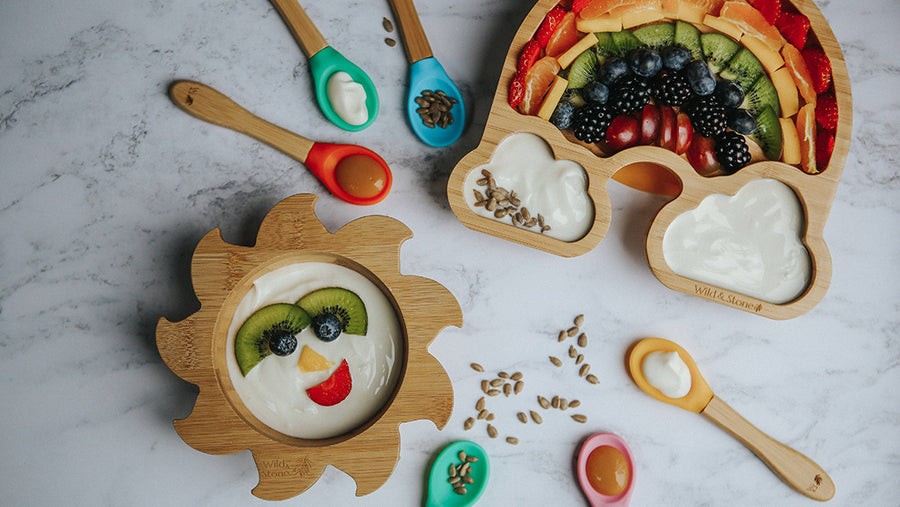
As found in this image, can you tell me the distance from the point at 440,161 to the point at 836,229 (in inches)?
62.8

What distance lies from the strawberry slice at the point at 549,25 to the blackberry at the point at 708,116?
21.5 inches

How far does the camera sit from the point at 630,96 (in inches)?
71.1

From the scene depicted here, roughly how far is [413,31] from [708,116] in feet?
3.62

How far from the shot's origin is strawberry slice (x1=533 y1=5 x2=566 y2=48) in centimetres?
185

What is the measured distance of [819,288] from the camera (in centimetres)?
186

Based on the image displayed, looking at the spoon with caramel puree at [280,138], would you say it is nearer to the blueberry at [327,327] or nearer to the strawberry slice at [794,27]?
the blueberry at [327,327]

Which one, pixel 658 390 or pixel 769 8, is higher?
pixel 769 8

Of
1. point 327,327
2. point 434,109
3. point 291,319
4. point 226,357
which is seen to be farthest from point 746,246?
point 226,357

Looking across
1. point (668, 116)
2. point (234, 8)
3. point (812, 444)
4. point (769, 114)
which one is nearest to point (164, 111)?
point (234, 8)

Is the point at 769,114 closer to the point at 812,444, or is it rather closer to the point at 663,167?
the point at 663,167

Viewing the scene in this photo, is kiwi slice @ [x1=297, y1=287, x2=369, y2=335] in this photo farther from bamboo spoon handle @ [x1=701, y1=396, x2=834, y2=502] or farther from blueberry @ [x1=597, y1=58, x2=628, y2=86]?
bamboo spoon handle @ [x1=701, y1=396, x2=834, y2=502]

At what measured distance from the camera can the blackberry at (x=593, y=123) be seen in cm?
182

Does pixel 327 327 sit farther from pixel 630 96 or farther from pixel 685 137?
pixel 685 137

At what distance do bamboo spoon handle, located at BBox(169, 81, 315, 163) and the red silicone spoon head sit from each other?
0.07m
